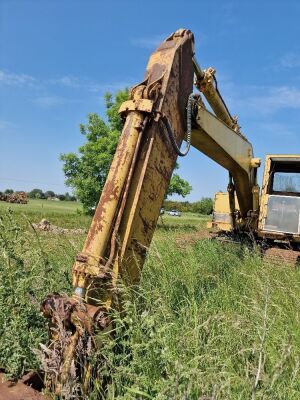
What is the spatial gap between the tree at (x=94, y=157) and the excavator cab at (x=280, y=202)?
907 inches

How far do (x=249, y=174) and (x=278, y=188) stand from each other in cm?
212

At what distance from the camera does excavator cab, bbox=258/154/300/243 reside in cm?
921

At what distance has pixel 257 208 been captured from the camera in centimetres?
922

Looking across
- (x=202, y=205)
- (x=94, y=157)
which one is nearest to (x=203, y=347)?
(x=94, y=157)

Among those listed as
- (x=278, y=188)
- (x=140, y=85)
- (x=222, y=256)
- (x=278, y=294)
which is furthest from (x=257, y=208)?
(x=140, y=85)

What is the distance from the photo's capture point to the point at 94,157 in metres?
32.9

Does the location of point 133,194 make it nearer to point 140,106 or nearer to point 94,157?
point 140,106

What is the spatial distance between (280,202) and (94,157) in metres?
24.8

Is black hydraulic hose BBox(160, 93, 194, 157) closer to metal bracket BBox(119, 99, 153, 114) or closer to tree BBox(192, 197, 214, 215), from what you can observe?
metal bracket BBox(119, 99, 153, 114)

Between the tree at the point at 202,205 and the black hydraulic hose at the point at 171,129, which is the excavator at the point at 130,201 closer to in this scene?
the black hydraulic hose at the point at 171,129

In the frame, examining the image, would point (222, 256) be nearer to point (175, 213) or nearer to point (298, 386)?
point (298, 386)

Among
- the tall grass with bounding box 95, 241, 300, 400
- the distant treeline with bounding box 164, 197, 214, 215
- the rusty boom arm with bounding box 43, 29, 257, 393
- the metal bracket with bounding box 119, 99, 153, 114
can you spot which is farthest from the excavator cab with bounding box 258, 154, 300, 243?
the distant treeline with bounding box 164, 197, 214, 215

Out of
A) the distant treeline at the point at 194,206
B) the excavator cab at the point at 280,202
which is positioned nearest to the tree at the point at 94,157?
the excavator cab at the point at 280,202

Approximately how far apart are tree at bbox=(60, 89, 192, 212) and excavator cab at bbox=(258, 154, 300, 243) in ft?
75.5
